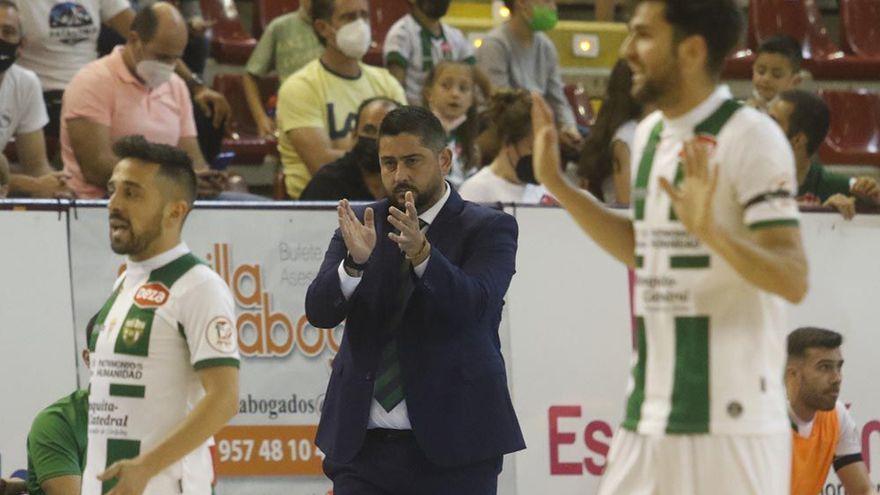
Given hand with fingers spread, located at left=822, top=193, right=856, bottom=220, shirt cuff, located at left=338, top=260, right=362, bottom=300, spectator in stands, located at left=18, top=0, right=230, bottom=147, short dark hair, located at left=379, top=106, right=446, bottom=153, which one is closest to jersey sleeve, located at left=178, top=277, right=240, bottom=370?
shirt cuff, located at left=338, top=260, right=362, bottom=300

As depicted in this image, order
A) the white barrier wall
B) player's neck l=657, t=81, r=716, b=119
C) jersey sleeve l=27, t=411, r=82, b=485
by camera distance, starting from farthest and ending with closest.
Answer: the white barrier wall, jersey sleeve l=27, t=411, r=82, b=485, player's neck l=657, t=81, r=716, b=119

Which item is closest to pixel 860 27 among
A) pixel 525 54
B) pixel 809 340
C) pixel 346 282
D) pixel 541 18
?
pixel 541 18

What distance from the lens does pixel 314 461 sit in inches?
286

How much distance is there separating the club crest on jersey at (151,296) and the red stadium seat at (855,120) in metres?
8.38

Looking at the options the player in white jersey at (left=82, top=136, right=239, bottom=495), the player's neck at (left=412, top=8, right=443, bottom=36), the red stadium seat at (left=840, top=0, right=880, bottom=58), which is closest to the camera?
the player in white jersey at (left=82, top=136, right=239, bottom=495)

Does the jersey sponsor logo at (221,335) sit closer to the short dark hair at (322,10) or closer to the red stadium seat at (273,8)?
the short dark hair at (322,10)

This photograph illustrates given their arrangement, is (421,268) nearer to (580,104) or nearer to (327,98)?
(327,98)

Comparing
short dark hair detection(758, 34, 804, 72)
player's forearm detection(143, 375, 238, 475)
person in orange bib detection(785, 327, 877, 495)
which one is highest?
short dark hair detection(758, 34, 804, 72)

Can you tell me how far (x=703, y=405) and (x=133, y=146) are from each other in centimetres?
207

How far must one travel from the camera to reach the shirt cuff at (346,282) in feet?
17.0

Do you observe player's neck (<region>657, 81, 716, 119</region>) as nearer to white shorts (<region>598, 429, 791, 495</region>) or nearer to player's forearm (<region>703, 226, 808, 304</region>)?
player's forearm (<region>703, 226, 808, 304</region>)

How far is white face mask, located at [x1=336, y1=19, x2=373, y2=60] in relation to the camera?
9.00 m

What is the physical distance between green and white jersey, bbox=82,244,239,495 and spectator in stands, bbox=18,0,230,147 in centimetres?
455

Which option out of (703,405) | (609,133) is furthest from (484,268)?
(609,133)
